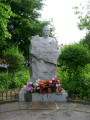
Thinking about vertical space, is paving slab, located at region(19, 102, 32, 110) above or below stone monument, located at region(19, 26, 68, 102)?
below

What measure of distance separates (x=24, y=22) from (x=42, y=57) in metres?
9.46

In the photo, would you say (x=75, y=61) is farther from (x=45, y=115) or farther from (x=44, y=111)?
(x=45, y=115)

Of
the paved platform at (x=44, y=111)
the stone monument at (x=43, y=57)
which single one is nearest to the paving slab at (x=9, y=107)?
the paved platform at (x=44, y=111)

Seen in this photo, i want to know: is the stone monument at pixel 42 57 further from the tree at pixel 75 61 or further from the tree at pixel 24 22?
the tree at pixel 24 22

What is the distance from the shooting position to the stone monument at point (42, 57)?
5.48 m

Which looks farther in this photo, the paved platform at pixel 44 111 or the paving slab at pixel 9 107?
the paving slab at pixel 9 107

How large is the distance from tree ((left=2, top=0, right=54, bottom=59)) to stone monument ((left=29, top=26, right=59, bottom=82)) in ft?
27.8

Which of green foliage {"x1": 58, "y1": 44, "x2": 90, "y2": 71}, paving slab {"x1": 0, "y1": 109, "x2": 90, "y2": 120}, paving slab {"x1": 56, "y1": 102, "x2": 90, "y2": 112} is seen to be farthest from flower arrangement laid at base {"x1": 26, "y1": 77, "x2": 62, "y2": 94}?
green foliage {"x1": 58, "y1": 44, "x2": 90, "y2": 71}

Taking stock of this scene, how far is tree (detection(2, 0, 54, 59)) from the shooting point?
14.2 meters

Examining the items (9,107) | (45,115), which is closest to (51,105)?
(45,115)

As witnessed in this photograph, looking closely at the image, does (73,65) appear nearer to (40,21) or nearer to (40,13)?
(40,21)

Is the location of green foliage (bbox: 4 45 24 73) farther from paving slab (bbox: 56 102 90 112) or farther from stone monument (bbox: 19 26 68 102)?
paving slab (bbox: 56 102 90 112)

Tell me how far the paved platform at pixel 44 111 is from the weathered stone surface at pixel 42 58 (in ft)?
4.46

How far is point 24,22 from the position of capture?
13922mm
